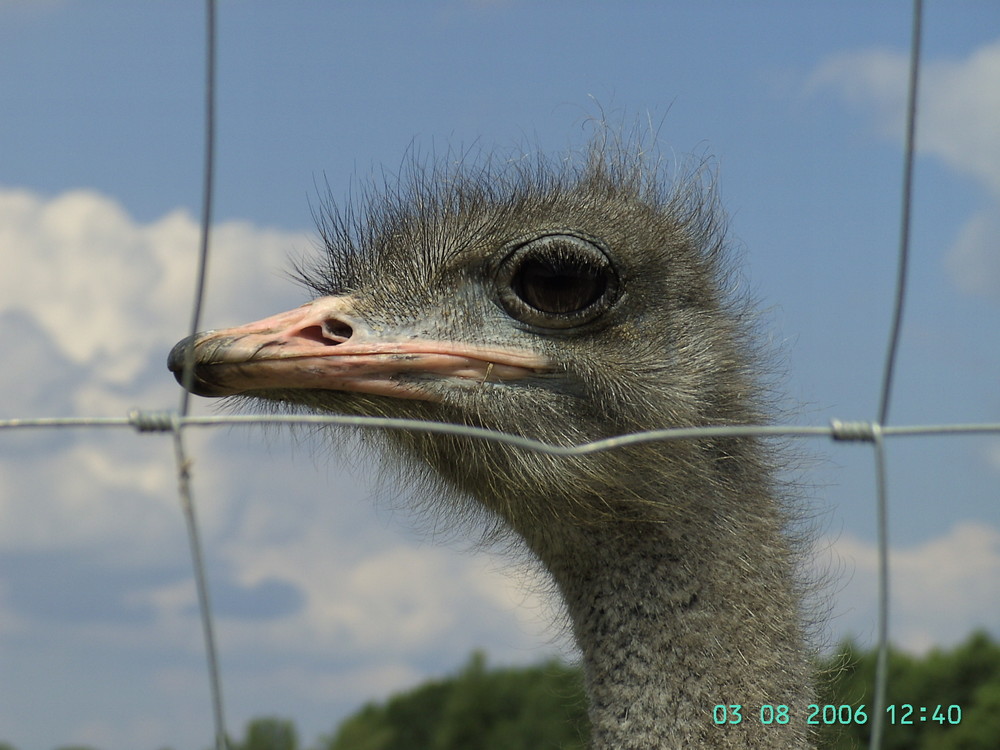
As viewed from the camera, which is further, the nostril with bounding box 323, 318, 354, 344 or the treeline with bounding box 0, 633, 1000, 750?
the treeline with bounding box 0, 633, 1000, 750

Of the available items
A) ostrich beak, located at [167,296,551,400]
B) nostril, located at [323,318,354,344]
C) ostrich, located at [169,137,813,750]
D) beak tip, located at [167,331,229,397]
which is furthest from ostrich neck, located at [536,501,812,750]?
beak tip, located at [167,331,229,397]

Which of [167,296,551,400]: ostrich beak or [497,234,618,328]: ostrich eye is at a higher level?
[497,234,618,328]: ostrich eye

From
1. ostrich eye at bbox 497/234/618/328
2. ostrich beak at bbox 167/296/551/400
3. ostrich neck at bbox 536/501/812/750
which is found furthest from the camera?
ostrich eye at bbox 497/234/618/328

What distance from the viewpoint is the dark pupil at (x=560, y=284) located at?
299 cm

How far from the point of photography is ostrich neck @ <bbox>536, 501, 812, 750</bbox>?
2.74 meters

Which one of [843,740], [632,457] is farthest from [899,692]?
[632,457]

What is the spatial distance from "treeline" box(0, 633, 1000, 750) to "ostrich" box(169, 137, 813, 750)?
0.16 meters

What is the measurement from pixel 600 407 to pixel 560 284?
0.30 m

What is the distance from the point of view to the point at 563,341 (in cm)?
296

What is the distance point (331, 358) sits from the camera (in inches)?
106

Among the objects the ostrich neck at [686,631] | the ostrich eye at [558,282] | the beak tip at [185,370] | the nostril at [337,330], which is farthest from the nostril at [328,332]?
the ostrich neck at [686,631]

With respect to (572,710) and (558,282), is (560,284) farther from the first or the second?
(572,710)

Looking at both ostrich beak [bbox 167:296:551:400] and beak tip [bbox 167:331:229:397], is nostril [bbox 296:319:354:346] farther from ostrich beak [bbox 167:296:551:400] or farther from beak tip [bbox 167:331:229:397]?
beak tip [bbox 167:331:229:397]

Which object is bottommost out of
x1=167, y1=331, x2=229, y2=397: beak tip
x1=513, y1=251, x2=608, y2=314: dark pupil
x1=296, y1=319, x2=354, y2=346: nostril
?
x1=167, y1=331, x2=229, y2=397: beak tip
